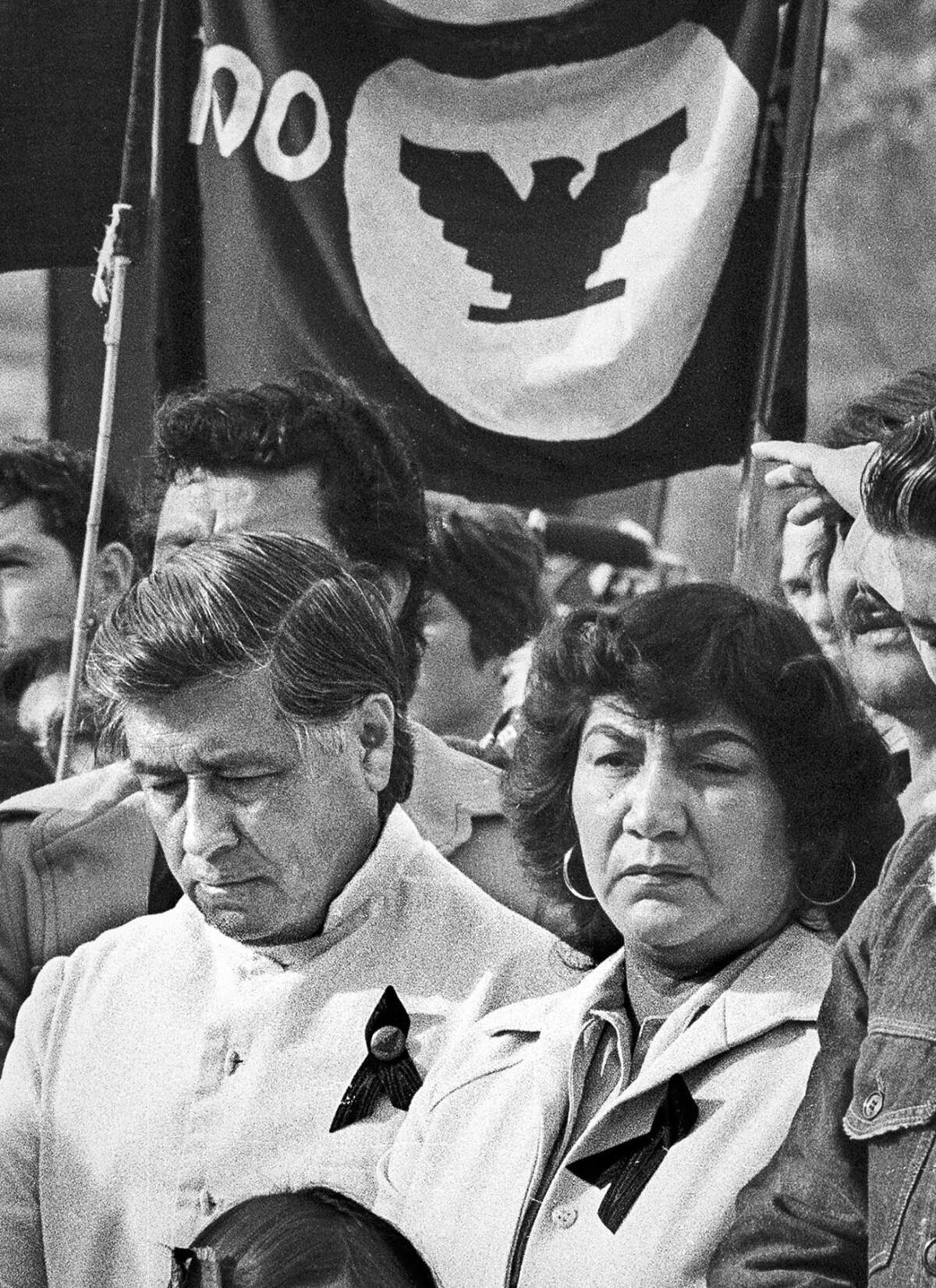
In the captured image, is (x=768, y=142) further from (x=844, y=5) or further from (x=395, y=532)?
(x=395, y=532)

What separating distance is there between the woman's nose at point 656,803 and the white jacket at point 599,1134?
6.2 inches

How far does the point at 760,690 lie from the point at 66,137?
173 cm

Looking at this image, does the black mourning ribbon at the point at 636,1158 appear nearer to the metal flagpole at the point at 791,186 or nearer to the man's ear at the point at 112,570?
the metal flagpole at the point at 791,186

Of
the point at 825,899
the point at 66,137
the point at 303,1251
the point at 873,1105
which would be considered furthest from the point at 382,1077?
the point at 66,137

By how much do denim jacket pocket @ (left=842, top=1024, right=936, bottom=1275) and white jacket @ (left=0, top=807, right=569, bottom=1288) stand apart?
Answer: 62cm

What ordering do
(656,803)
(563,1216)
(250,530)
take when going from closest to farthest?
1. (563,1216)
2. (656,803)
3. (250,530)

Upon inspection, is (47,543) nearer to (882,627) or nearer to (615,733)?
(615,733)

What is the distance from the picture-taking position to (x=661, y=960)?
222 centimetres

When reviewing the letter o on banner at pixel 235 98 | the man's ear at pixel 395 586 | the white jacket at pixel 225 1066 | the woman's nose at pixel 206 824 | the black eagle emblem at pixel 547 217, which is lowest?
the white jacket at pixel 225 1066

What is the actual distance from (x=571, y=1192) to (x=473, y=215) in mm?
1662

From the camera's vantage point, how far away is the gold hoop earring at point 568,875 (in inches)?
94.5

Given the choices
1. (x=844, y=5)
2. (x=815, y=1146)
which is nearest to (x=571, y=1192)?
(x=815, y=1146)

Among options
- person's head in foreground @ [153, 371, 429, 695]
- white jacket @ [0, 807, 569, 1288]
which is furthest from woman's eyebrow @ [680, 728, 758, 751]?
person's head in foreground @ [153, 371, 429, 695]

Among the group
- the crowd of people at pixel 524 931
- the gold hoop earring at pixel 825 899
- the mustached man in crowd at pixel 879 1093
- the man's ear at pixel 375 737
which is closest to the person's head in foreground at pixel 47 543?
the crowd of people at pixel 524 931
